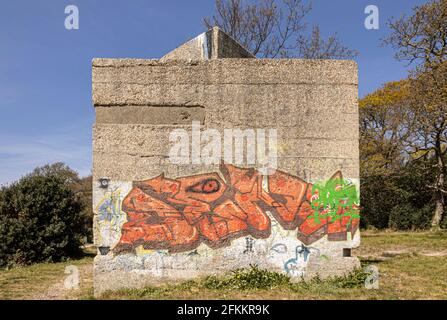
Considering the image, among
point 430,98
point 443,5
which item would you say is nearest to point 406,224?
point 430,98

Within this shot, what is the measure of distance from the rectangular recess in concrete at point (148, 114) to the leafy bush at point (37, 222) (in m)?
6.50

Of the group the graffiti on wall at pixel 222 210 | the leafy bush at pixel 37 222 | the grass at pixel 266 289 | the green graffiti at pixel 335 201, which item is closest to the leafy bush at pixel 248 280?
the grass at pixel 266 289

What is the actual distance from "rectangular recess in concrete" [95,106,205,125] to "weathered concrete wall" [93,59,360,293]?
0.02 metres

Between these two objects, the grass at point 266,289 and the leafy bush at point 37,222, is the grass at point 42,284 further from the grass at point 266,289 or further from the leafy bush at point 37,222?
the leafy bush at point 37,222

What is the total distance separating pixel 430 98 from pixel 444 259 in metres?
7.79

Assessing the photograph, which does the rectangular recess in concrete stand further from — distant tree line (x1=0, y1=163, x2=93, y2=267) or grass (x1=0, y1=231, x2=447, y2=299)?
distant tree line (x1=0, y1=163, x2=93, y2=267)

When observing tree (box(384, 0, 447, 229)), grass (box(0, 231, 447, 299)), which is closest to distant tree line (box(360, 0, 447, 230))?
tree (box(384, 0, 447, 229))

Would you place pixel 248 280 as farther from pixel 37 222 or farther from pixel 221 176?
pixel 37 222

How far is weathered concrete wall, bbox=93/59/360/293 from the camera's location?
5742 millimetres

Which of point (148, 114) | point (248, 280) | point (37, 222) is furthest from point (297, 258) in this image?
point (37, 222)

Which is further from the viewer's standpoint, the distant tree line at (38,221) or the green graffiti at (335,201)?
the distant tree line at (38,221)

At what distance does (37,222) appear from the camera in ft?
36.2

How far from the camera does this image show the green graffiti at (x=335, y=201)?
230 inches

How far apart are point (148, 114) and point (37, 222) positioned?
7050 millimetres
